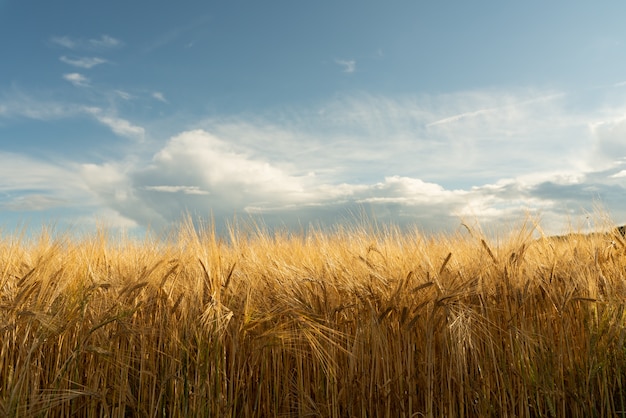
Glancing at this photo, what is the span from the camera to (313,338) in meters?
3.06

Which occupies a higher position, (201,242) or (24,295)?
(201,242)

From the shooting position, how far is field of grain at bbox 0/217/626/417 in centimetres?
301

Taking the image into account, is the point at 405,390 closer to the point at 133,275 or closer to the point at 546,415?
the point at 546,415

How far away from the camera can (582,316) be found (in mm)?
3570

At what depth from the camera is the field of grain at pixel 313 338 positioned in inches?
119

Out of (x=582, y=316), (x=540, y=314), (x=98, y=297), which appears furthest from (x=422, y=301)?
(x=98, y=297)

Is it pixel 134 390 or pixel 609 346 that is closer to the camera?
pixel 134 390

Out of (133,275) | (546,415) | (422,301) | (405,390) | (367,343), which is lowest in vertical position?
(546,415)

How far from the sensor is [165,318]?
3.24 metres

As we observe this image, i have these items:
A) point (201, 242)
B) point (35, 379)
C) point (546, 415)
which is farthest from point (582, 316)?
point (35, 379)

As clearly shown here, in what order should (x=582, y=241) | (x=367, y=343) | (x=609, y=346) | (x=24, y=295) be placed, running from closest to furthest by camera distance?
(x=24, y=295) → (x=367, y=343) → (x=609, y=346) → (x=582, y=241)

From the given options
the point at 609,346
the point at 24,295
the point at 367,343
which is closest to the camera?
the point at 24,295

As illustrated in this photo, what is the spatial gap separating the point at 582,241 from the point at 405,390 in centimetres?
214

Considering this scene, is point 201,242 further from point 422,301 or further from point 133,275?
point 422,301
